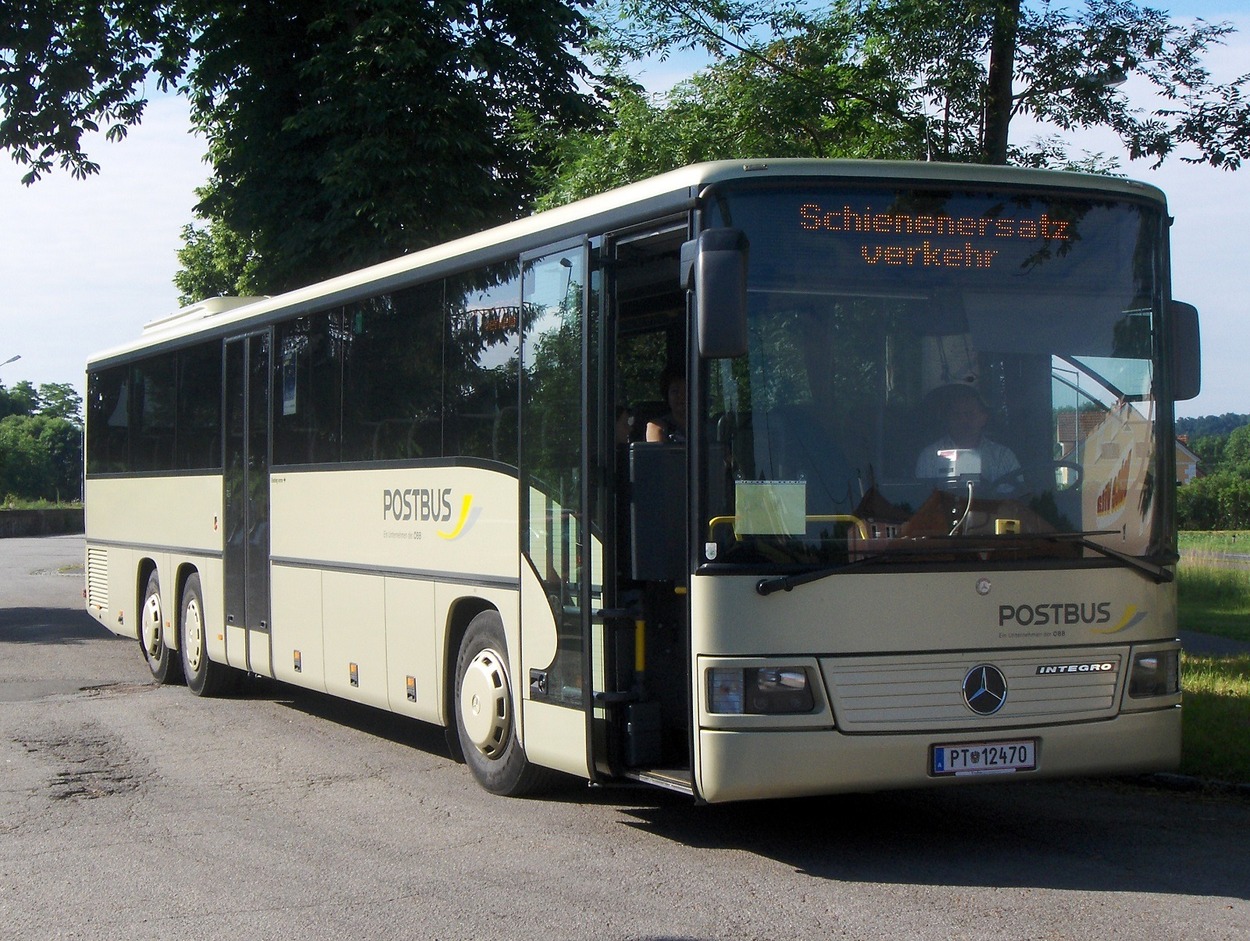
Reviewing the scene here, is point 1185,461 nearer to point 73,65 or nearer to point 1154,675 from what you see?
point 1154,675

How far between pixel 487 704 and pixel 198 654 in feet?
19.7

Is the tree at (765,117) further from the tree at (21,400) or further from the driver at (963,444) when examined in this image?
the tree at (21,400)

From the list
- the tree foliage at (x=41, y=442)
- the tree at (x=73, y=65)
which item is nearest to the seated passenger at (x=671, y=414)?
the tree at (x=73, y=65)

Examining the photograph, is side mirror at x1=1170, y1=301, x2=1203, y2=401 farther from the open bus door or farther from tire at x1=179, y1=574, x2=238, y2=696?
tire at x1=179, y1=574, x2=238, y2=696

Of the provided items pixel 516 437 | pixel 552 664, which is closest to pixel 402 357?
pixel 516 437

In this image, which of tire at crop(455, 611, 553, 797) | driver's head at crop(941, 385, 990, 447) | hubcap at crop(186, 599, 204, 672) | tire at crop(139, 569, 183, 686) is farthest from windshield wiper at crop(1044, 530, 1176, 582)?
tire at crop(139, 569, 183, 686)

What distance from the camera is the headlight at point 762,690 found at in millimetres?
6793

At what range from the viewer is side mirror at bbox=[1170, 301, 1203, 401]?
7.62 meters

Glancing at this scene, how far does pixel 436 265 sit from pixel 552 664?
306cm

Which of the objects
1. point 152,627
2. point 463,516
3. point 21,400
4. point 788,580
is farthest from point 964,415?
point 21,400

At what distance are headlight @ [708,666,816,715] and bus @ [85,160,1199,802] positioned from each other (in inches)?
0.6

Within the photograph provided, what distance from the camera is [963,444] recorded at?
7055mm

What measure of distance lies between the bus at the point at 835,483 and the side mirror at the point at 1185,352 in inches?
0.6

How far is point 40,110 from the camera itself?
23016mm
